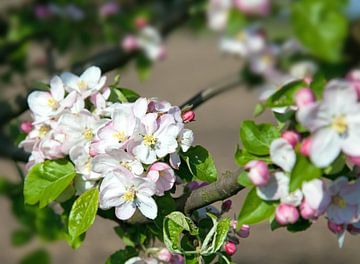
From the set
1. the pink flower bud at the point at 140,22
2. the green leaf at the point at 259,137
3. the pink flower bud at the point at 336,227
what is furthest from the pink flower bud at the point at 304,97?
the pink flower bud at the point at 140,22

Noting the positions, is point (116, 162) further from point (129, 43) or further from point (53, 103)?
point (129, 43)

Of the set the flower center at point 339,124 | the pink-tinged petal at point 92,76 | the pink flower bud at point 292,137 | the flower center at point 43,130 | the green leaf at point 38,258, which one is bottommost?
the green leaf at point 38,258

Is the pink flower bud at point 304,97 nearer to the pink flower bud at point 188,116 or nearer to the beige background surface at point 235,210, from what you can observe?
the pink flower bud at point 188,116

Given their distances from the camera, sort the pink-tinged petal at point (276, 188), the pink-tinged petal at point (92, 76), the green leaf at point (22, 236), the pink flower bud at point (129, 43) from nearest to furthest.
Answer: the pink-tinged petal at point (276, 188) → the pink-tinged petal at point (92, 76) → the green leaf at point (22, 236) → the pink flower bud at point (129, 43)

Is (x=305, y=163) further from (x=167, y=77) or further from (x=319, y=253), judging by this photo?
(x=167, y=77)

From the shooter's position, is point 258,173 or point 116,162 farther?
point 116,162

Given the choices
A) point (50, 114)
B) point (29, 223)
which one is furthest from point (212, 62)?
point (50, 114)

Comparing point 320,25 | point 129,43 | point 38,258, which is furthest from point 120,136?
point 129,43
